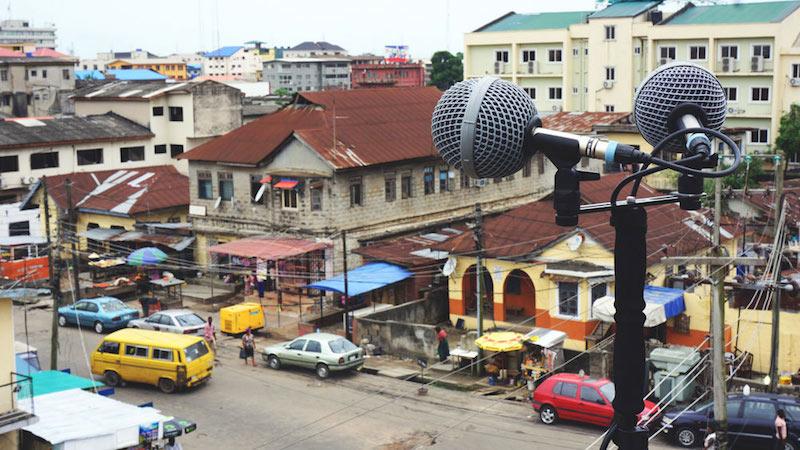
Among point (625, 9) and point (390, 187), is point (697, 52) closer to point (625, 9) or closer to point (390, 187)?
point (625, 9)

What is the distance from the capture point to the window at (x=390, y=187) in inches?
1531

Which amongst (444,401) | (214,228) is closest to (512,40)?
(214,228)

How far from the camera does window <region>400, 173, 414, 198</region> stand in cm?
3975

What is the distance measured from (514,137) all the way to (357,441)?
1893 cm

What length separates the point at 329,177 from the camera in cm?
3644

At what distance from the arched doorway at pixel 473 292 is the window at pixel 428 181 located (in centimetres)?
934

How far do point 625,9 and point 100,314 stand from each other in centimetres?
4298

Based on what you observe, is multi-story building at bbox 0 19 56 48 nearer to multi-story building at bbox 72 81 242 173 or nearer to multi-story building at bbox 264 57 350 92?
multi-story building at bbox 264 57 350 92

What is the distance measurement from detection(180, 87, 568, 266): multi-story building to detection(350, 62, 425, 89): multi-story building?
71406 millimetres

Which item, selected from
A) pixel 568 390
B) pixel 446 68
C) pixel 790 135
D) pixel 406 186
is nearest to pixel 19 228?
pixel 406 186

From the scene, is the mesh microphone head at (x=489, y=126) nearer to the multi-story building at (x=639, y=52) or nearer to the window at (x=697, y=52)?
the multi-story building at (x=639, y=52)

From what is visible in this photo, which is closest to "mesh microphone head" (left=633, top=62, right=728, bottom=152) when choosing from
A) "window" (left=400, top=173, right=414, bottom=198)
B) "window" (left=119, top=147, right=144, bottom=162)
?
"window" (left=400, top=173, right=414, bottom=198)

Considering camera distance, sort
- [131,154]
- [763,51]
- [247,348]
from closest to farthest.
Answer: [247,348]
[131,154]
[763,51]

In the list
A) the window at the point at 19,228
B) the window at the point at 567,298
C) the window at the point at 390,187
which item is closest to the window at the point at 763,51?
the window at the point at 390,187
